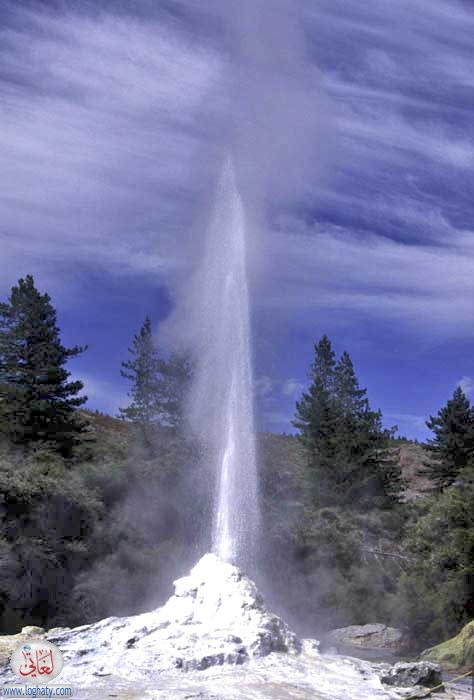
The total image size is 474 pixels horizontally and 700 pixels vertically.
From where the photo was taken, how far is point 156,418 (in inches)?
1173

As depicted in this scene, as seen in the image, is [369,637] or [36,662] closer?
[36,662]

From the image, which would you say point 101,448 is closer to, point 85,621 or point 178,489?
point 178,489

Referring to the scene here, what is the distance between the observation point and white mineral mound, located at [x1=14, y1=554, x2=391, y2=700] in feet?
39.8

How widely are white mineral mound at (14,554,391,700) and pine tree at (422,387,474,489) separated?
22754mm

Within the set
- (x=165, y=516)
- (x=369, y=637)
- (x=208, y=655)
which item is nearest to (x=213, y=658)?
(x=208, y=655)

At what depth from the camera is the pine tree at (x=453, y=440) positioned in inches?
1447

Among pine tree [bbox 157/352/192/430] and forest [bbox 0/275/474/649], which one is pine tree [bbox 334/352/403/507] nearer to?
forest [bbox 0/275/474/649]

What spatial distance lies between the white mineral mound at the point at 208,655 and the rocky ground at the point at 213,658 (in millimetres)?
19

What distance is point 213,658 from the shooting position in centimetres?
1353

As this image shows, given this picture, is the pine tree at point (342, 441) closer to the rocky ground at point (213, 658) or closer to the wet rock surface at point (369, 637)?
the wet rock surface at point (369, 637)

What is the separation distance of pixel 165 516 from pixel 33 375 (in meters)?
7.60

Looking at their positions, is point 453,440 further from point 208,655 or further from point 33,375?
point 208,655

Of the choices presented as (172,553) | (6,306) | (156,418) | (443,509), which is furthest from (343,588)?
(6,306)

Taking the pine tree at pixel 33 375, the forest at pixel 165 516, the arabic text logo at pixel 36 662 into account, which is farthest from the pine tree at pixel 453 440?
the arabic text logo at pixel 36 662
